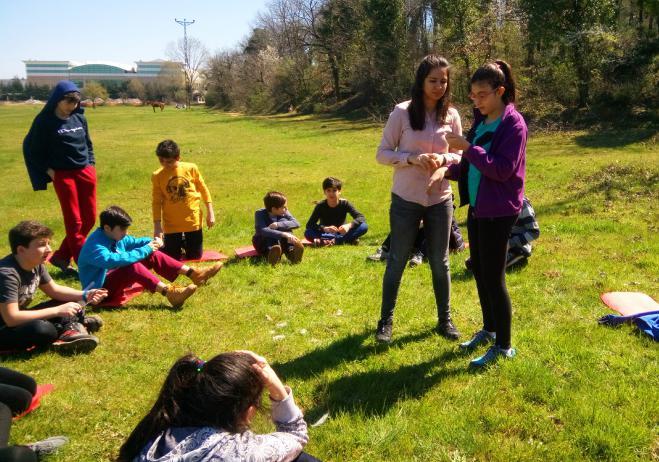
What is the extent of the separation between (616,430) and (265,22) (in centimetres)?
7465

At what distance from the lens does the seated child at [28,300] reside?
13.0 feet

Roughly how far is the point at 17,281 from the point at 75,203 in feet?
8.09

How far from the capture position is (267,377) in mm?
2270

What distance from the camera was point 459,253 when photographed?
689 cm

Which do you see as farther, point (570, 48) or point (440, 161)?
point (570, 48)

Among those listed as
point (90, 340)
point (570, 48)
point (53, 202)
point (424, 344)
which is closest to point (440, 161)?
point (424, 344)

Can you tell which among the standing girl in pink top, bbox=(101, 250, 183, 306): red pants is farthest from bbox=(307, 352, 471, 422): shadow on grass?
bbox=(101, 250, 183, 306): red pants

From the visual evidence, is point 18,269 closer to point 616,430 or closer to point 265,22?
point 616,430

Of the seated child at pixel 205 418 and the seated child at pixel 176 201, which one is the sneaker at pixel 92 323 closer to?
the seated child at pixel 176 201

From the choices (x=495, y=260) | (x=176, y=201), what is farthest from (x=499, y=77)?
(x=176, y=201)

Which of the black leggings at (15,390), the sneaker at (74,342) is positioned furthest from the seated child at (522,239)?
the black leggings at (15,390)

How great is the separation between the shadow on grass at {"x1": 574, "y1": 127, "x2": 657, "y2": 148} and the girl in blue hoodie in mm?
14705

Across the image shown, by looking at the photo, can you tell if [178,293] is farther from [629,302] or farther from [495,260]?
[629,302]

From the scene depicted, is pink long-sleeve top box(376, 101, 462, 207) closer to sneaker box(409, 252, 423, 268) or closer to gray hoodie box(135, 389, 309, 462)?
gray hoodie box(135, 389, 309, 462)
